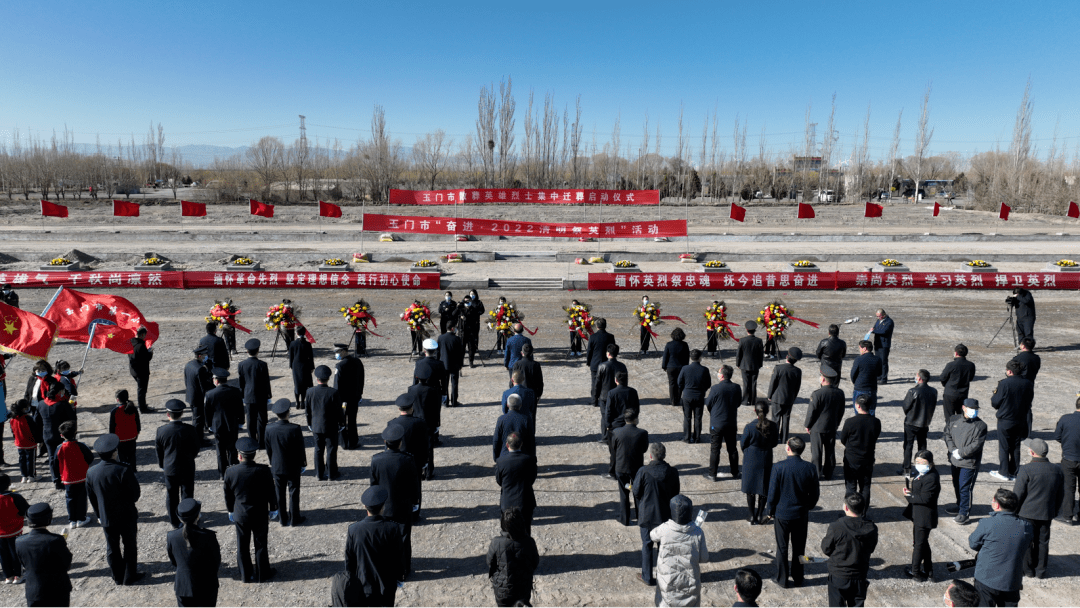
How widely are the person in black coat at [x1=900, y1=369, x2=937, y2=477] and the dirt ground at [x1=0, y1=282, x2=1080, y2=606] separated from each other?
0.68 m

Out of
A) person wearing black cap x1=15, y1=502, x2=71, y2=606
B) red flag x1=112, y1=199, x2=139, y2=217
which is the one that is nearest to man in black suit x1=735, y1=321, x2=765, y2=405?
person wearing black cap x1=15, y1=502, x2=71, y2=606

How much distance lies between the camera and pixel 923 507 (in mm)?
6367

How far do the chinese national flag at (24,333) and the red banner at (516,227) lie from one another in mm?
18286

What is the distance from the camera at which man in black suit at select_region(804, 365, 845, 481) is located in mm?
8453

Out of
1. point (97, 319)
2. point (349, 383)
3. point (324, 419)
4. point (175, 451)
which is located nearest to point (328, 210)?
point (97, 319)

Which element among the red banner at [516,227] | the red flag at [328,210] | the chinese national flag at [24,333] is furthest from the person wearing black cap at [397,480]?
the red flag at [328,210]

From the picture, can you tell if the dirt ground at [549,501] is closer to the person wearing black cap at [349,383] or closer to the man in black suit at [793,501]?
the man in black suit at [793,501]

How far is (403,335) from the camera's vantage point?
1766 cm

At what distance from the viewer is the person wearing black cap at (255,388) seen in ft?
30.6

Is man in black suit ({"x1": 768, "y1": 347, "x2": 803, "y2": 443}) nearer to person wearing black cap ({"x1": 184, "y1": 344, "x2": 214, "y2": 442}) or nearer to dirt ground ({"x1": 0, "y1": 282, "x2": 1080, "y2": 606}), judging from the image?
dirt ground ({"x1": 0, "y1": 282, "x2": 1080, "y2": 606})

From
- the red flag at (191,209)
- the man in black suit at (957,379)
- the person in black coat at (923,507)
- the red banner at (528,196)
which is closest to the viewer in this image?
the person in black coat at (923,507)

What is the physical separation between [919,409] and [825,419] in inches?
54.9

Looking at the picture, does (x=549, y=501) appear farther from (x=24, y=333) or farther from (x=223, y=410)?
(x=24, y=333)

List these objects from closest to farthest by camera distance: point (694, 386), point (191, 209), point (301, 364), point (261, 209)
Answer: point (694, 386) → point (301, 364) → point (261, 209) → point (191, 209)
